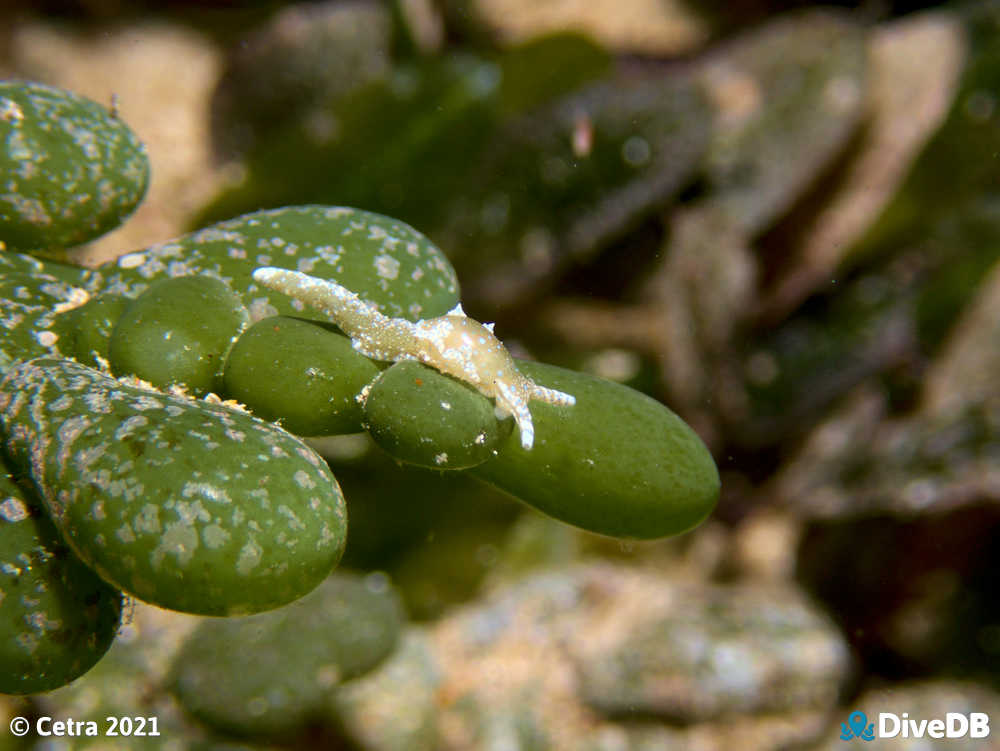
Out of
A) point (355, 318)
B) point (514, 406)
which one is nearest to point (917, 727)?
point (514, 406)

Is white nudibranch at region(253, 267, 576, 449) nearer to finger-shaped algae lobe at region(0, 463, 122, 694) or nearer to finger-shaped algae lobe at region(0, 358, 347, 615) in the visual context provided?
finger-shaped algae lobe at region(0, 358, 347, 615)

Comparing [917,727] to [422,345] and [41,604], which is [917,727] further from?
[41,604]

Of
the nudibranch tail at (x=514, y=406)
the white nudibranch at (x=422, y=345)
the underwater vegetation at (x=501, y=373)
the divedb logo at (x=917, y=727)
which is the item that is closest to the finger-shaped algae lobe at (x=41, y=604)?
the underwater vegetation at (x=501, y=373)

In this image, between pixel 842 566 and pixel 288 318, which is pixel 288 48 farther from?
pixel 842 566

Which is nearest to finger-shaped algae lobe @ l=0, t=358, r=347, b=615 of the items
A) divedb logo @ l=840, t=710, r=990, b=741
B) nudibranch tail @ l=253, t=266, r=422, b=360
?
nudibranch tail @ l=253, t=266, r=422, b=360

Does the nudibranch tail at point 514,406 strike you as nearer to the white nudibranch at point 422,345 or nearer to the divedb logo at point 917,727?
the white nudibranch at point 422,345

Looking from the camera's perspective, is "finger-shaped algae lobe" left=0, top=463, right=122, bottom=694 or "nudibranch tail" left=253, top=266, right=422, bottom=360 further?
"nudibranch tail" left=253, top=266, right=422, bottom=360
